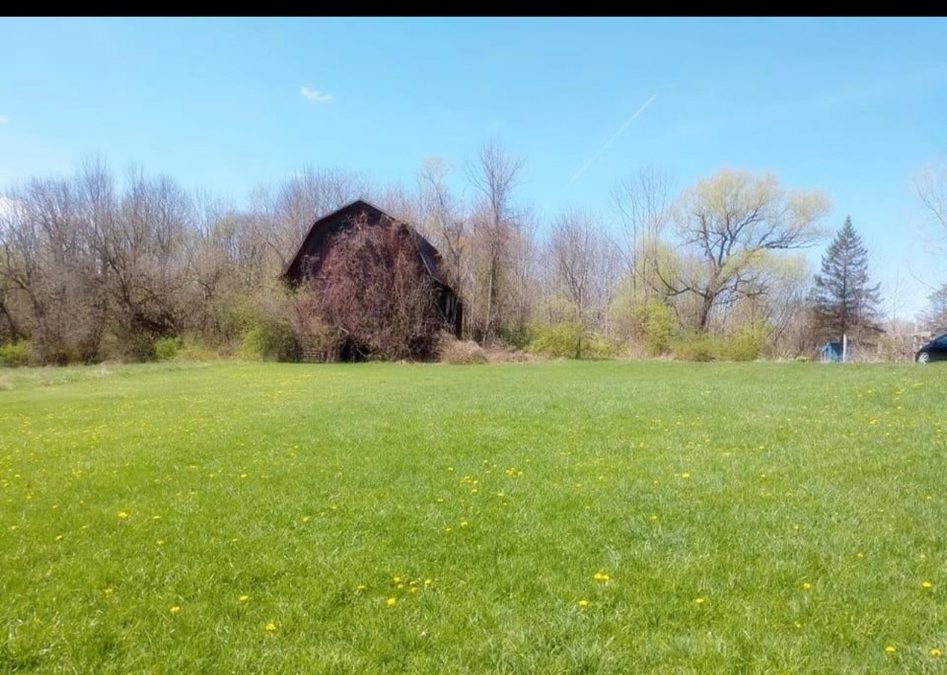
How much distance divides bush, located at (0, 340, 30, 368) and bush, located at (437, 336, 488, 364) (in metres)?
26.3

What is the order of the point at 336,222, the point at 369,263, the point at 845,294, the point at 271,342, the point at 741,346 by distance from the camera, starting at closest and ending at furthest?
the point at 741,346 < the point at 271,342 < the point at 369,263 < the point at 336,222 < the point at 845,294

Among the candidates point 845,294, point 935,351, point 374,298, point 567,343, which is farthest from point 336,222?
point 845,294

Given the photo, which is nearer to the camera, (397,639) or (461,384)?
(397,639)

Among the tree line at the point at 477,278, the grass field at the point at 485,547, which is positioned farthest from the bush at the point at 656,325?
the grass field at the point at 485,547

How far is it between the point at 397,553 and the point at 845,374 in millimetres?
17136

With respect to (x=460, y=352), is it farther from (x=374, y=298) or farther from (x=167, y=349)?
(x=167, y=349)

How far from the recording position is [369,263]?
3362 centimetres

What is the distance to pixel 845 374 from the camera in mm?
17141

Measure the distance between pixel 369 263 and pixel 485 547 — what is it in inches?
1192

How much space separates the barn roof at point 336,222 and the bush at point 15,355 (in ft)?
56.6

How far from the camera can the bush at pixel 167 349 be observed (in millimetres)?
37463
